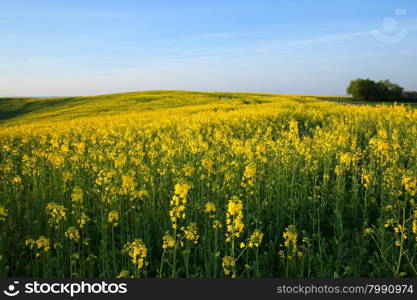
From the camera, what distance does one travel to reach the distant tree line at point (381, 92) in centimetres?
6128

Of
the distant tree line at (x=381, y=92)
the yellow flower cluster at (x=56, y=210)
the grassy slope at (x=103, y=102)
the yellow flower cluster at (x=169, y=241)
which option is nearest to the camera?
the yellow flower cluster at (x=169, y=241)

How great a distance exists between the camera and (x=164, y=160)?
6746 millimetres

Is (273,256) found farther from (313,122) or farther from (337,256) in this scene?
(313,122)

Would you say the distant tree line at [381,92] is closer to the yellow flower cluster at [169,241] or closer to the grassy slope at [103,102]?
the grassy slope at [103,102]

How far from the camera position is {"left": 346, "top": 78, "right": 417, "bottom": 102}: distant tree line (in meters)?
61.3

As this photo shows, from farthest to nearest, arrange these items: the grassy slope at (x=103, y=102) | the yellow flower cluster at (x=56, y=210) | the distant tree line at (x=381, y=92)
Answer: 1. the distant tree line at (x=381, y=92)
2. the grassy slope at (x=103, y=102)
3. the yellow flower cluster at (x=56, y=210)

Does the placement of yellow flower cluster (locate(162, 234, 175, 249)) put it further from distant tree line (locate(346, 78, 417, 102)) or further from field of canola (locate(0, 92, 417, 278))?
distant tree line (locate(346, 78, 417, 102))

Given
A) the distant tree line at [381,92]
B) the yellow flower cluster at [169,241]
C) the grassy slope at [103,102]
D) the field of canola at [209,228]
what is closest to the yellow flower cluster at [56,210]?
the field of canola at [209,228]

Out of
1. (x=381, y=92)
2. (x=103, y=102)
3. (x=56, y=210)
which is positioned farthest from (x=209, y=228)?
(x=381, y=92)

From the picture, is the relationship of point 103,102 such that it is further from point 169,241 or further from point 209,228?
point 169,241

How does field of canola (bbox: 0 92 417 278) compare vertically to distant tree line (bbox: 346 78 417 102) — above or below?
below

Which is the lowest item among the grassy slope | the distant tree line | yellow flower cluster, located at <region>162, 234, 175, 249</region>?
yellow flower cluster, located at <region>162, 234, 175, 249</region>

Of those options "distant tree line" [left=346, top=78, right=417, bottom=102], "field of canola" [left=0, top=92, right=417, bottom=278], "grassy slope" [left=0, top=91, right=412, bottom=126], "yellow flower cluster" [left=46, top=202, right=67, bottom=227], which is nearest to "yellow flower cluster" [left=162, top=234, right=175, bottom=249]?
"field of canola" [left=0, top=92, right=417, bottom=278]

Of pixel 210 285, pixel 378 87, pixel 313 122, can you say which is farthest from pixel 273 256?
pixel 378 87
